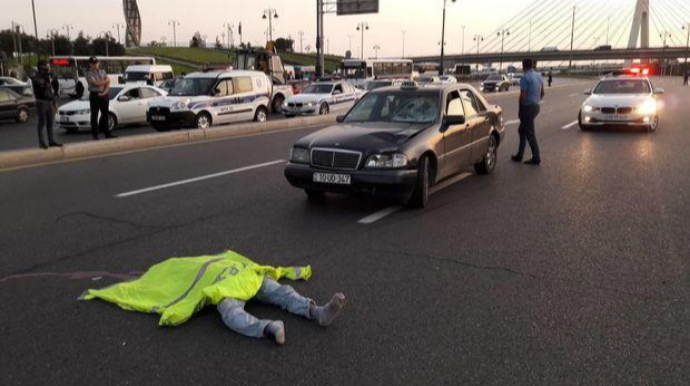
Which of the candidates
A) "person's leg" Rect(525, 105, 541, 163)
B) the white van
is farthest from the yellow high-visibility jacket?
the white van

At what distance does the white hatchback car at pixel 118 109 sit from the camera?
1802cm

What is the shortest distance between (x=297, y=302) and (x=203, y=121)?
14.9 meters

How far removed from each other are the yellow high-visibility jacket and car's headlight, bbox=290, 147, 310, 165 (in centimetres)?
271

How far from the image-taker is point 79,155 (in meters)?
12.4

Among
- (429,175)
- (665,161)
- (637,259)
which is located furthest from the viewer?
(665,161)

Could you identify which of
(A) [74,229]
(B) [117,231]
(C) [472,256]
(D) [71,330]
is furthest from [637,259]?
(A) [74,229]

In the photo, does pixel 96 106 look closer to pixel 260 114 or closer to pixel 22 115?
pixel 260 114

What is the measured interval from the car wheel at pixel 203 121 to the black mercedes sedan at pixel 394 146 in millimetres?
10404

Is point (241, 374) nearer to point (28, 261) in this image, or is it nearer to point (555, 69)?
point (28, 261)

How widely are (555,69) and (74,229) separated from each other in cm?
16672

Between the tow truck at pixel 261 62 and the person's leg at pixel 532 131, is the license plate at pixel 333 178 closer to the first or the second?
the person's leg at pixel 532 131

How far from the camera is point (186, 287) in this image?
4.17 m

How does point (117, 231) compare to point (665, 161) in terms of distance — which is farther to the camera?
point (665, 161)

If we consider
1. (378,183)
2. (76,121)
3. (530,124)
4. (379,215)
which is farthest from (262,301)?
(76,121)
